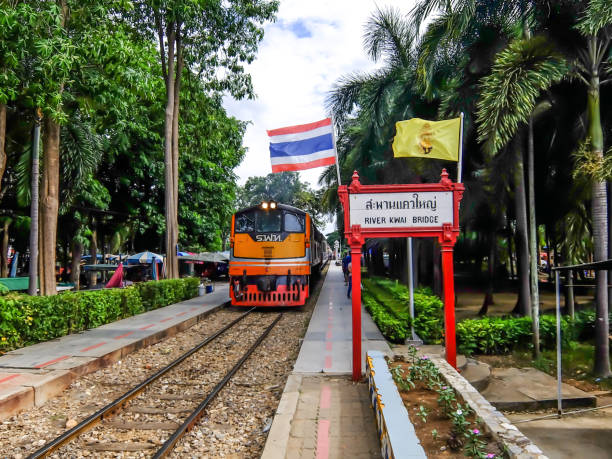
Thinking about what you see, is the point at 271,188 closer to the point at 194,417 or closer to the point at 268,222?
the point at 268,222

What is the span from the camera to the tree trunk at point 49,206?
1076 centimetres

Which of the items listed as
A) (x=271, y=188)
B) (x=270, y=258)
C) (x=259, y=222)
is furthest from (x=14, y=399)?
(x=271, y=188)

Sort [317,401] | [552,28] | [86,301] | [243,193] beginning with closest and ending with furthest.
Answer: [317,401], [552,28], [86,301], [243,193]

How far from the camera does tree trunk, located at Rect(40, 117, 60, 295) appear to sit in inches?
424

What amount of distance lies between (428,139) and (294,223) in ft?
24.4

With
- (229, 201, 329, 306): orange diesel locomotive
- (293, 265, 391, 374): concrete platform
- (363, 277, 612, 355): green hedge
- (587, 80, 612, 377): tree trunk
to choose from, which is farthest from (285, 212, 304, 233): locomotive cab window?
(587, 80, 612, 377): tree trunk

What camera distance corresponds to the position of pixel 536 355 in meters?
9.55

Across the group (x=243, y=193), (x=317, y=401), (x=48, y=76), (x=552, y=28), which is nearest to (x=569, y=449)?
(x=317, y=401)

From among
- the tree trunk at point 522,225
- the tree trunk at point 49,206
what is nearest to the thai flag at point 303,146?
the tree trunk at point 522,225

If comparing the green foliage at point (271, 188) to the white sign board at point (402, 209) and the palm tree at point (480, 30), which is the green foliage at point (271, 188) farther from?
the white sign board at point (402, 209)

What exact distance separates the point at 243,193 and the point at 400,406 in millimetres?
76636

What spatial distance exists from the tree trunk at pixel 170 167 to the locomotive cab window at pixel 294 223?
496cm

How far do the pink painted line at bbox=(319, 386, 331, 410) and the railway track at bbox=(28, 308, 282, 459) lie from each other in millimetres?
1509

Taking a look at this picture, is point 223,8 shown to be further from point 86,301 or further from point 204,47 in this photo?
point 86,301
